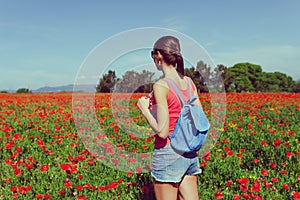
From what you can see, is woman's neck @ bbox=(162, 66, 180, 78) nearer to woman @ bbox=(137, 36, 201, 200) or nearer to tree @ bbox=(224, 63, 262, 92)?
woman @ bbox=(137, 36, 201, 200)

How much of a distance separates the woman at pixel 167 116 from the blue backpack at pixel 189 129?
5 cm

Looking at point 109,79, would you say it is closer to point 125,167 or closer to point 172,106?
point 172,106

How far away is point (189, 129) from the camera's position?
103 inches

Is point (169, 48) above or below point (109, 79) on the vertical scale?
above

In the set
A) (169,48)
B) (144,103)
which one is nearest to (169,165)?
(144,103)

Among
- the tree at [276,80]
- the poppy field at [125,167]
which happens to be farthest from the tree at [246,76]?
the poppy field at [125,167]

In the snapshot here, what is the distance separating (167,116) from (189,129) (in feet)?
0.78

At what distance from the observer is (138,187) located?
4.21 m

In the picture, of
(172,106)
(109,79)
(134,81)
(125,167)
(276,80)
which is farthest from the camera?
(276,80)

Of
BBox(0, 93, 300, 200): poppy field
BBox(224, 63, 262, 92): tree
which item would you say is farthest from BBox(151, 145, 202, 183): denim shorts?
BBox(224, 63, 262, 92): tree

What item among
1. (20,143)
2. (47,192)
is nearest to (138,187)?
(47,192)

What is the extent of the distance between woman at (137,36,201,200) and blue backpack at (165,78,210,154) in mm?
47

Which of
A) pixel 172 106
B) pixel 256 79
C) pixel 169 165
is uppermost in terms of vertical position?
pixel 256 79

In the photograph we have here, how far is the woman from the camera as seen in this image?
8.19 ft
